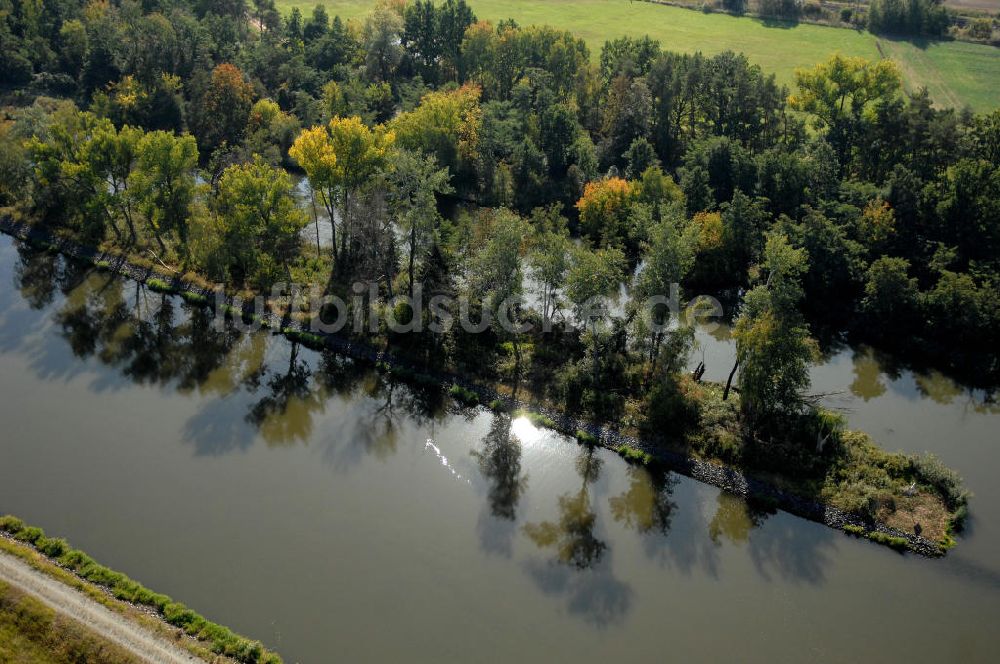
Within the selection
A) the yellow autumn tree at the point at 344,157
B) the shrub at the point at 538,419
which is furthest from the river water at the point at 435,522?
the yellow autumn tree at the point at 344,157

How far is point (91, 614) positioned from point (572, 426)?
21.2m

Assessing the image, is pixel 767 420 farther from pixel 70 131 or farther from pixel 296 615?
pixel 70 131

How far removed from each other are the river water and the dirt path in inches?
85.3

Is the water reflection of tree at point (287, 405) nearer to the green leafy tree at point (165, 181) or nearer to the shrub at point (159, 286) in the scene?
the shrub at point (159, 286)

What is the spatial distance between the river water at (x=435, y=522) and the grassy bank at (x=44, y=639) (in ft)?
10.9

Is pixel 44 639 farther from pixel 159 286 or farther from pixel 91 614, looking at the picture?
pixel 159 286

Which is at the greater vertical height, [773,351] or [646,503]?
[773,351]

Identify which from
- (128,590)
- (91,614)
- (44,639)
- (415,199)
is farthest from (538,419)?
(44,639)

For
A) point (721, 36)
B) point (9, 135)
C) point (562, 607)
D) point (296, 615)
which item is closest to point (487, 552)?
point (562, 607)

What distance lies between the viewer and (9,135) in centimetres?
5128

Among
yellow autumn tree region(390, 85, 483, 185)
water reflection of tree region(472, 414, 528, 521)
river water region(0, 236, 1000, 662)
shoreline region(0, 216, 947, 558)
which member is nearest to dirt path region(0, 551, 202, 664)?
river water region(0, 236, 1000, 662)

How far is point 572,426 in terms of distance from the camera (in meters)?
35.8

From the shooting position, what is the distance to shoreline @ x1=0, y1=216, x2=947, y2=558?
31234 millimetres

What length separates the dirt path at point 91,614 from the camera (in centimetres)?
2555
